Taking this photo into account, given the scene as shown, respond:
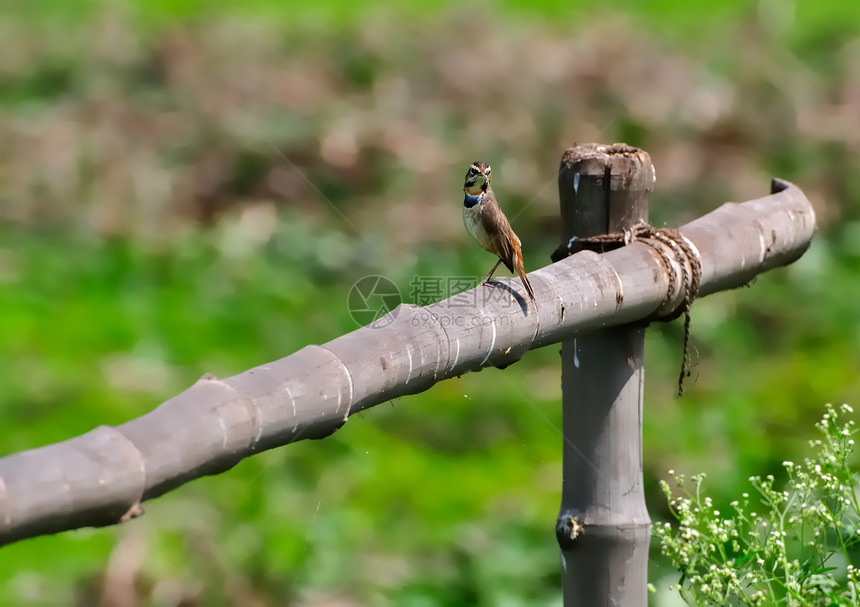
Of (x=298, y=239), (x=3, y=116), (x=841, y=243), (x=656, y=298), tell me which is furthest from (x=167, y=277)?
(x=656, y=298)

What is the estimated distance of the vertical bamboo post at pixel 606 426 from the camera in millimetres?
2338

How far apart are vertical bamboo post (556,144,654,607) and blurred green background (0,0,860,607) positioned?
3.73 feet

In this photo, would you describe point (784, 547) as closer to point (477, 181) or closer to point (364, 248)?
point (477, 181)

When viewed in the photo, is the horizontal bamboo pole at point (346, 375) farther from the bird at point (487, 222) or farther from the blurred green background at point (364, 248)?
the blurred green background at point (364, 248)

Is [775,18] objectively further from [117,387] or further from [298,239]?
[117,387]

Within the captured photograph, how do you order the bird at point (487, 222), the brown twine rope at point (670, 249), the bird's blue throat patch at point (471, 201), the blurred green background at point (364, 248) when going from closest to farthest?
the brown twine rope at point (670, 249)
the bird at point (487, 222)
the bird's blue throat patch at point (471, 201)
the blurred green background at point (364, 248)

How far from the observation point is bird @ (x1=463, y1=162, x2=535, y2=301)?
8.80ft

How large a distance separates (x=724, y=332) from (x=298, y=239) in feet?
7.63

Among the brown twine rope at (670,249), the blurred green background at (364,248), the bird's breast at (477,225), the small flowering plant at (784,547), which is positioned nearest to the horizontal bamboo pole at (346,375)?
the brown twine rope at (670,249)

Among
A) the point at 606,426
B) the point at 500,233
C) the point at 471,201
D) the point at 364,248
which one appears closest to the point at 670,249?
the point at 606,426

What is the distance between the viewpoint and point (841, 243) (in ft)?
21.1

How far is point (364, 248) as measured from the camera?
646cm

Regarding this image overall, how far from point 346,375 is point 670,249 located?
891mm

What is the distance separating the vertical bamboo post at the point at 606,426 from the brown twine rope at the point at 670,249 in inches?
Answer: 1.1
